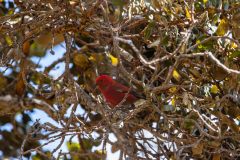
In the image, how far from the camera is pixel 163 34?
387 cm

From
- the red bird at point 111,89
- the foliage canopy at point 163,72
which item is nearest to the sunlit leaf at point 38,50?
the red bird at point 111,89

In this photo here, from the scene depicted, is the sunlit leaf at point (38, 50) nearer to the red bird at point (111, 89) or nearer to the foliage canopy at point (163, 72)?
the red bird at point (111, 89)

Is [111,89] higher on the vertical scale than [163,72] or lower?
higher

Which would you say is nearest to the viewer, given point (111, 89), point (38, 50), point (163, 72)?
point (163, 72)

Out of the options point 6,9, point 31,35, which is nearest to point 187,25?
point 31,35

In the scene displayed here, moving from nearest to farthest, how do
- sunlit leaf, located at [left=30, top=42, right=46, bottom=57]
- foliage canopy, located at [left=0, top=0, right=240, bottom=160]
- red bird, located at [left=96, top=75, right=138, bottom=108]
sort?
foliage canopy, located at [left=0, top=0, right=240, bottom=160]
red bird, located at [left=96, top=75, right=138, bottom=108]
sunlit leaf, located at [left=30, top=42, right=46, bottom=57]

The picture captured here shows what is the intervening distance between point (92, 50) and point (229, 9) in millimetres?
1783

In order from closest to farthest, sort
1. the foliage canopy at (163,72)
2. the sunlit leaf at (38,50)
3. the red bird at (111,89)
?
the foliage canopy at (163,72) < the red bird at (111,89) < the sunlit leaf at (38,50)

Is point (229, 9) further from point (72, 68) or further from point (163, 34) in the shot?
point (72, 68)

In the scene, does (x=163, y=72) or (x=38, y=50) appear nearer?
(x=163, y=72)

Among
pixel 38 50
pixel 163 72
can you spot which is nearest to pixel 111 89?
pixel 38 50

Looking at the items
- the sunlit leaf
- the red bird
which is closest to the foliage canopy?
the red bird

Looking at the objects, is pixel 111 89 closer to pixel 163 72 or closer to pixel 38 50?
pixel 38 50

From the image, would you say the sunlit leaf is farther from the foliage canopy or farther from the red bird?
the foliage canopy
